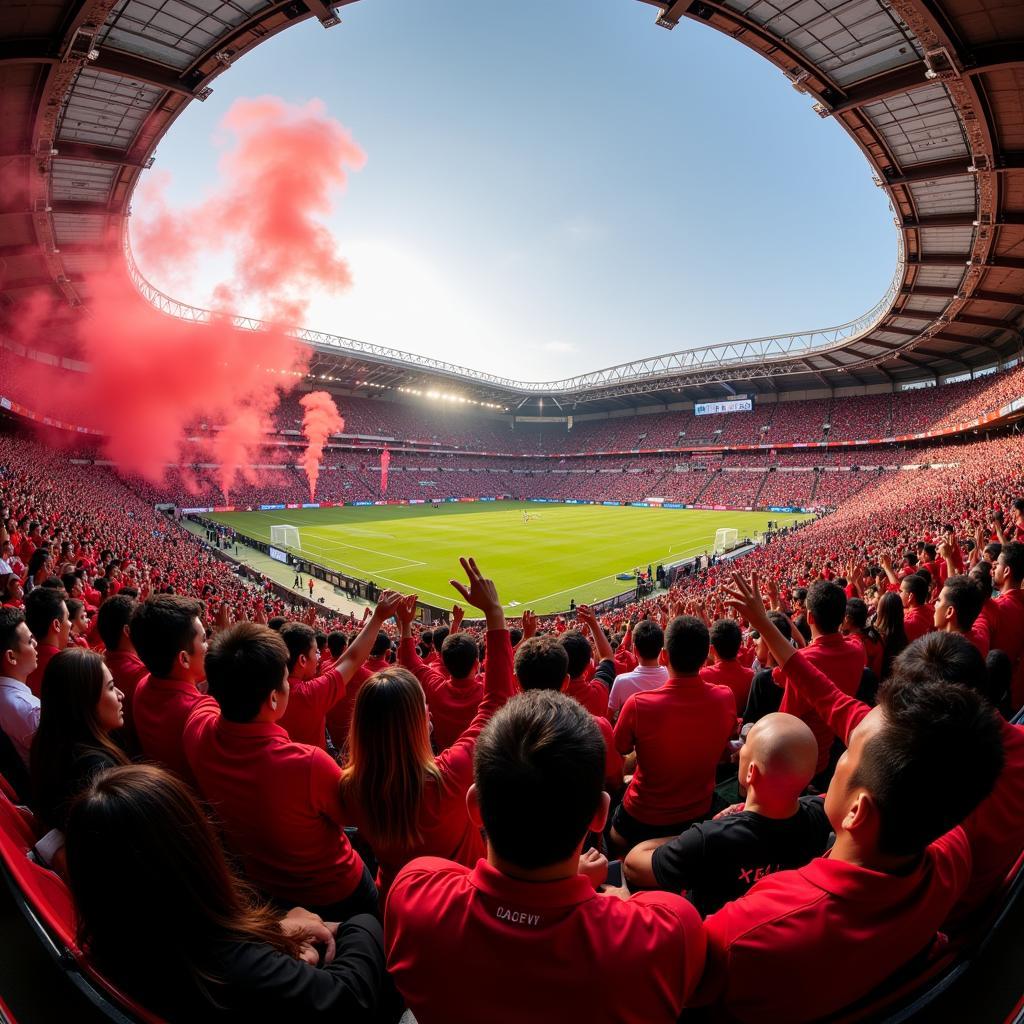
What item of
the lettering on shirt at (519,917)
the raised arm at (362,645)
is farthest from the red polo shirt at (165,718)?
the lettering on shirt at (519,917)

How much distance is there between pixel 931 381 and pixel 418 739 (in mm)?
65941

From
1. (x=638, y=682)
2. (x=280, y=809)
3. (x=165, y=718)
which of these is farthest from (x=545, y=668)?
(x=165, y=718)

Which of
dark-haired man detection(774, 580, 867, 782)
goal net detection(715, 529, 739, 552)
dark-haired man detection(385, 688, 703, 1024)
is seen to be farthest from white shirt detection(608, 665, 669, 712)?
goal net detection(715, 529, 739, 552)

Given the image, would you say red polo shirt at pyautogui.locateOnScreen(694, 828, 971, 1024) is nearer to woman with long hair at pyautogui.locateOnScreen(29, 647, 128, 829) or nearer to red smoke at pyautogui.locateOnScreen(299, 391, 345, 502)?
woman with long hair at pyautogui.locateOnScreen(29, 647, 128, 829)

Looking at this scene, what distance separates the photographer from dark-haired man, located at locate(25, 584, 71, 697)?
4223 millimetres

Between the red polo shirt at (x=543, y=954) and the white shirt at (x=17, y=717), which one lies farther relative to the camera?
the white shirt at (x=17, y=717)

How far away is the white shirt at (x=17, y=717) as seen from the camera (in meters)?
3.20

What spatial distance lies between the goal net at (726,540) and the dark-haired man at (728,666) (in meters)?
28.8

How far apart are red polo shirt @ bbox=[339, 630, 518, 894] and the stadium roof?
688 inches

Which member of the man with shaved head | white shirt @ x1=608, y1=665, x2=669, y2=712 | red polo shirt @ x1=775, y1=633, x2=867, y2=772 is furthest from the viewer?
white shirt @ x1=608, y1=665, x2=669, y2=712

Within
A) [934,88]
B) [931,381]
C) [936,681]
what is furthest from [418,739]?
[931,381]

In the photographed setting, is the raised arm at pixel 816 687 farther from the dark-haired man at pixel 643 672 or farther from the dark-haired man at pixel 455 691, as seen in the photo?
the dark-haired man at pixel 455 691

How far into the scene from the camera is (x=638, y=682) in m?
4.44

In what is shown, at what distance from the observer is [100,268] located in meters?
26.8
